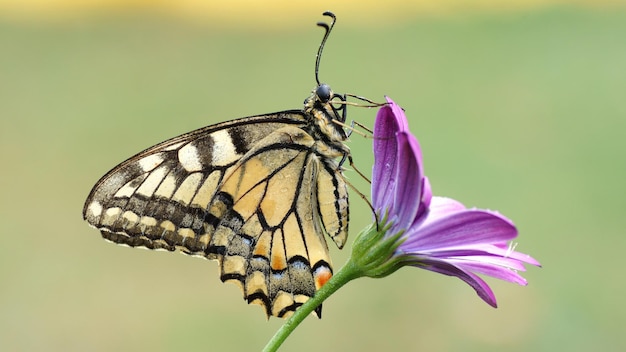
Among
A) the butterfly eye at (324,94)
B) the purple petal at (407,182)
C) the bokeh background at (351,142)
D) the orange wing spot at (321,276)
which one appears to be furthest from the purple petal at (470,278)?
the bokeh background at (351,142)

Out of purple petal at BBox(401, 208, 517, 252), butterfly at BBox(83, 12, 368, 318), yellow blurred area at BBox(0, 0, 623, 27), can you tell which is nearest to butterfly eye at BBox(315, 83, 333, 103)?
butterfly at BBox(83, 12, 368, 318)

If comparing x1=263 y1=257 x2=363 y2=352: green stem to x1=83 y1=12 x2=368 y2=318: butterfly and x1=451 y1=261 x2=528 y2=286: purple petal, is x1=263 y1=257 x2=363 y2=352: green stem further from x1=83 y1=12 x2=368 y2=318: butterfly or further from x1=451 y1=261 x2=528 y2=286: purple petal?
x1=83 y1=12 x2=368 y2=318: butterfly

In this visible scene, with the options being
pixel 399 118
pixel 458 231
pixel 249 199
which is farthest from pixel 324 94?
pixel 458 231

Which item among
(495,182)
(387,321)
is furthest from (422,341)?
(495,182)

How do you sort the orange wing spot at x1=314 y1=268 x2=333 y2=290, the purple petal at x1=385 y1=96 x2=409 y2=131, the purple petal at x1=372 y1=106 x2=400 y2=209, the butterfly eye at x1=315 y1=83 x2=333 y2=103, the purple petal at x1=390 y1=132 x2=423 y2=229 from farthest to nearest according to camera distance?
1. the butterfly eye at x1=315 y1=83 x2=333 y2=103
2. the orange wing spot at x1=314 y1=268 x2=333 y2=290
3. the purple petal at x1=372 y1=106 x2=400 y2=209
4. the purple petal at x1=385 y1=96 x2=409 y2=131
5. the purple petal at x1=390 y1=132 x2=423 y2=229

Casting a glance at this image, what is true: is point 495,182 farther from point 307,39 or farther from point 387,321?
point 307,39

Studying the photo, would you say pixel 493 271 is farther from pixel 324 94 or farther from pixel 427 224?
pixel 324 94
